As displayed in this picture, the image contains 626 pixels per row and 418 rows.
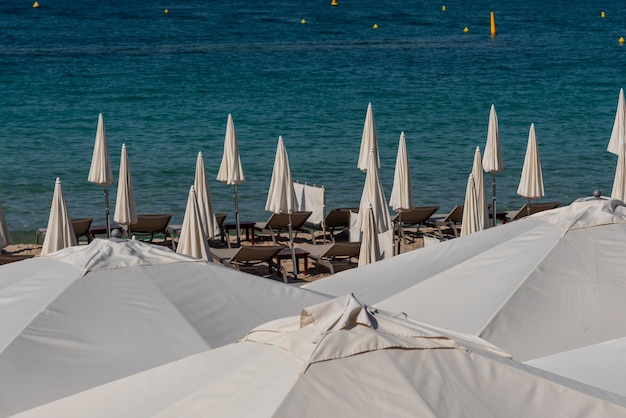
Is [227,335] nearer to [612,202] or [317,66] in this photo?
[612,202]

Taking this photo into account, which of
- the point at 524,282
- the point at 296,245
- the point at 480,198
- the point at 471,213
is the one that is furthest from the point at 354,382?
the point at 296,245

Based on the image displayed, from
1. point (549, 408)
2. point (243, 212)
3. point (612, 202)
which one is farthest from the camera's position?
point (243, 212)

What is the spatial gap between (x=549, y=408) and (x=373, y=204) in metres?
5.99

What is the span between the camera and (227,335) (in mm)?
6062

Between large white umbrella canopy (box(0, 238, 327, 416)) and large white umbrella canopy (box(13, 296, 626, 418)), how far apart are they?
97cm

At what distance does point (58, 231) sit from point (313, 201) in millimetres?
5098

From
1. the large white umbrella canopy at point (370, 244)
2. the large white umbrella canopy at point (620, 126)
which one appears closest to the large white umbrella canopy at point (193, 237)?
the large white umbrella canopy at point (370, 244)

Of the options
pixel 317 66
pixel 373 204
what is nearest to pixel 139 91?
pixel 317 66

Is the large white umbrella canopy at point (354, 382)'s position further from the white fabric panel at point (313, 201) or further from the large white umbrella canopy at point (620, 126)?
the large white umbrella canopy at point (620, 126)

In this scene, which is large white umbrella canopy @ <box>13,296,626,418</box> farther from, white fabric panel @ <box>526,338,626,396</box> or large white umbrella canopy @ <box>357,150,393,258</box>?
large white umbrella canopy @ <box>357,150,393,258</box>

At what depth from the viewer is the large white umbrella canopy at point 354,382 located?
4.06 metres

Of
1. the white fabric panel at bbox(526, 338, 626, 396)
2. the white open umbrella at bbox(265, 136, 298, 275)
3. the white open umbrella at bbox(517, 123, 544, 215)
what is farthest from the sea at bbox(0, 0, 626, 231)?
the white fabric panel at bbox(526, 338, 626, 396)

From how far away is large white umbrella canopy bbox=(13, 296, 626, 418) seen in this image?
4.06 m

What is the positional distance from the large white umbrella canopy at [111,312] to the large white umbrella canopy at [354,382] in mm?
969
